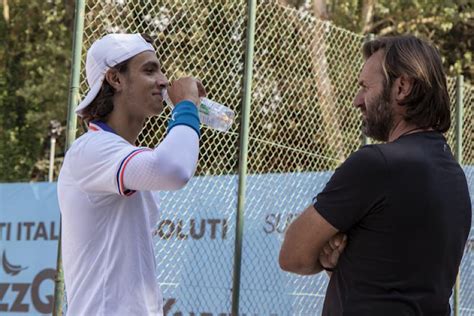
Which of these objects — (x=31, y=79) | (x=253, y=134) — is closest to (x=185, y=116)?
(x=253, y=134)

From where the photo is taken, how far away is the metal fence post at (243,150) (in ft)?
19.9

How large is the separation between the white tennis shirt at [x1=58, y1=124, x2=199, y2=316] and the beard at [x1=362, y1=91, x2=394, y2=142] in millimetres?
555

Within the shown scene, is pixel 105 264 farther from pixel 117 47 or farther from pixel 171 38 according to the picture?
pixel 171 38

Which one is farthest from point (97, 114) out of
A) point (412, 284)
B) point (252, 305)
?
point (252, 305)

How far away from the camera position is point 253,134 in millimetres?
6895

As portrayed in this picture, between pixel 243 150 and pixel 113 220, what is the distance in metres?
3.47

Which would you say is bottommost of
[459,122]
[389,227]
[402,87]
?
[459,122]

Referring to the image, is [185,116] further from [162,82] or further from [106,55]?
[106,55]

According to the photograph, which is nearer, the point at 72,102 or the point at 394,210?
the point at 394,210

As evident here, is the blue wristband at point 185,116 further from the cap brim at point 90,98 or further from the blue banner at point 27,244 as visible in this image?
the blue banner at point 27,244

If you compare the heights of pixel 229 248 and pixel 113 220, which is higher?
pixel 113 220

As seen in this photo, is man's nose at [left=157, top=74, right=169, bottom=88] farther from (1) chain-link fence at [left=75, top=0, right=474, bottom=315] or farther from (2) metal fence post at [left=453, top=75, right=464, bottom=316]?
(2) metal fence post at [left=453, top=75, right=464, bottom=316]

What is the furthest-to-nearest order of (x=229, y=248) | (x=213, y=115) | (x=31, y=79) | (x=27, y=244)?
1. (x=31, y=79)
2. (x=27, y=244)
3. (x=229, y=248)
4. (x=213, y=115)

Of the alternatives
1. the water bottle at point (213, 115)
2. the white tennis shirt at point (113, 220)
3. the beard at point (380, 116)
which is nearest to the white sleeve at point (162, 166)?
the white tennis shirt at point (113, 220)
